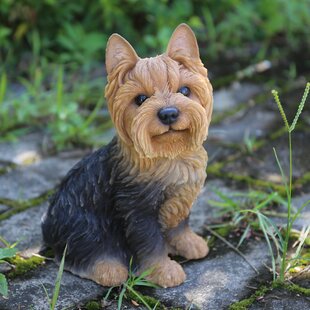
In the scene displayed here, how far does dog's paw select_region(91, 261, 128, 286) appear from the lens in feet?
10.0

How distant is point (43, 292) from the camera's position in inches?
120

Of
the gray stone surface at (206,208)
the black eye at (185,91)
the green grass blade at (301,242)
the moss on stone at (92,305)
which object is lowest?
the moss on stone at (92,305)

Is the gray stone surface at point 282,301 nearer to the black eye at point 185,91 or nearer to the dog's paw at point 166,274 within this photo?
the dog's paw at point 166,274

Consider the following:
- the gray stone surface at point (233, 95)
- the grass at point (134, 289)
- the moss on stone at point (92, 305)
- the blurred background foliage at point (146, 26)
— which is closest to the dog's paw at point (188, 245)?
the grass at point (134, 289)

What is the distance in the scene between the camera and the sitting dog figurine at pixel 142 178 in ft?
9.10

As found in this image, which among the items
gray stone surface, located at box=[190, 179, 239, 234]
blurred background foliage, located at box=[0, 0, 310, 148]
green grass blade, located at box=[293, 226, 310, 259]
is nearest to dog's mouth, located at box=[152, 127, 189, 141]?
green grass blade, located at box=[293, 226, 310, 259]

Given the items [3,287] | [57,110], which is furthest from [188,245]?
[57,110]

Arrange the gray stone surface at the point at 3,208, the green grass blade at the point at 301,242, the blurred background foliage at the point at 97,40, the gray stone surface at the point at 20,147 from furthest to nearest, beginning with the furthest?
the blurred background foliage at the point at 97,40, the gray stone surface at the point at 20,147, the gray stone surface at the point at 3,208, the green grass blade at the point at 301,242

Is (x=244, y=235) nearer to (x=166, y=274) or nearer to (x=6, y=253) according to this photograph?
(x=166, y=274)

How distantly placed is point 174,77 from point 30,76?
3.60 m

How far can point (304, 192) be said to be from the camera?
4078 millimetres

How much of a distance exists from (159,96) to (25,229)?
143cm

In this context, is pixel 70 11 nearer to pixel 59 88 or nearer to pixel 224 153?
pixel 59 88

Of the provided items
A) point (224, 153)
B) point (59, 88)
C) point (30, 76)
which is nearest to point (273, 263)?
point (224, 153)
